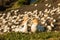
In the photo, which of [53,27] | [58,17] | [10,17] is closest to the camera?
[53,27]

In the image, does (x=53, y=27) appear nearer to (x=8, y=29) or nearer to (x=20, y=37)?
(x=8, y=29)

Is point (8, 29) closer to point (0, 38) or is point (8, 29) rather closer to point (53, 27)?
point (53, 27)

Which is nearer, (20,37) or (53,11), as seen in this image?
(20,37)

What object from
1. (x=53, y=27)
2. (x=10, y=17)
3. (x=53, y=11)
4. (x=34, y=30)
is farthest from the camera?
(x=10, y=17)

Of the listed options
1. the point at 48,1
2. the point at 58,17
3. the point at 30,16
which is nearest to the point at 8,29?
the point at 30,16

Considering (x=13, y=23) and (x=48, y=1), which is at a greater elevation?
(x=48, y=1)

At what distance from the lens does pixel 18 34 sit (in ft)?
43.5

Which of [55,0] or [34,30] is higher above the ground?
[55,0]

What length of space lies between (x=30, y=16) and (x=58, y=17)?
3.62 meters

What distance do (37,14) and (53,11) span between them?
1840 millimetres

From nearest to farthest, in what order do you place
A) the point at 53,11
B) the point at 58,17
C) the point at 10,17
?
the point at 58,17 → the point at 53,11 → the point at 10,17

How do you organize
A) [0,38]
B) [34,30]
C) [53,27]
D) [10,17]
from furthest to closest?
[10,17], [53,27], [34,30], [0,38]

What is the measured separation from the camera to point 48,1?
85.0ft

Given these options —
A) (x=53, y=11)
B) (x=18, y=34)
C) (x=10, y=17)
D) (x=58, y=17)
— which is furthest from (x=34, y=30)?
(x=10, y=17)
